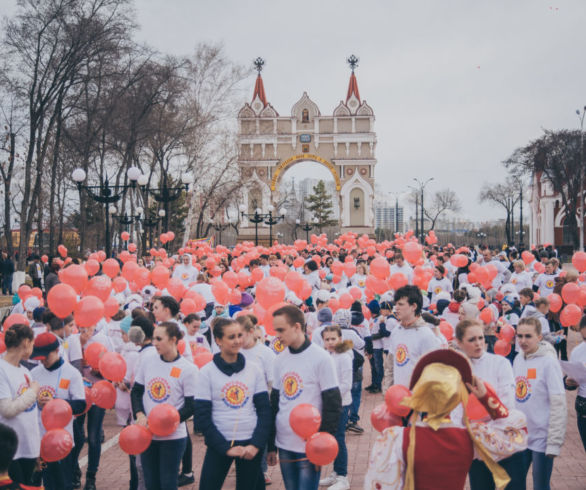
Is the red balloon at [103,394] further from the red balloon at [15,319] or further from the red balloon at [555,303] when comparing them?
the red balloon at [555,303]

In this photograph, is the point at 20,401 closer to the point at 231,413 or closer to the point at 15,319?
the point at 231,413

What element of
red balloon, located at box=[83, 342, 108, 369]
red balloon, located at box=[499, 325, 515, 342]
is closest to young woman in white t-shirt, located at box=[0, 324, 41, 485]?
red balloon, located at box=[83, 342, 108, 369]

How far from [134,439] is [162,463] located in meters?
0.36

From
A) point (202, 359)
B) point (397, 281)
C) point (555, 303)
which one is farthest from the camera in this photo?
point (397, 281)

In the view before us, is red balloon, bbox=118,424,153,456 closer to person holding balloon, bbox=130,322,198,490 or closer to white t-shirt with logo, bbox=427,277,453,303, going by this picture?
person holding balloon, bbox=130,322,198,490

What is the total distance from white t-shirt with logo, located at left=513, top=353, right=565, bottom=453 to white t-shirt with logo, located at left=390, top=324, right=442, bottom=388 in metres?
0.81

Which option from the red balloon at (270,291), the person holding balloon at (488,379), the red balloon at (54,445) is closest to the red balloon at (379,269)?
the red balloon at (270,291)

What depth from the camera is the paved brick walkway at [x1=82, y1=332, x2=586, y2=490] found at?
628cm

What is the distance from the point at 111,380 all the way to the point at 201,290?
4.79m

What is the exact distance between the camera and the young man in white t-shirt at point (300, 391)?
4223 millimetres

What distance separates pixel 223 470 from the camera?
4316mm

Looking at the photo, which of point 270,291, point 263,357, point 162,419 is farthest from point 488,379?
point 270,291

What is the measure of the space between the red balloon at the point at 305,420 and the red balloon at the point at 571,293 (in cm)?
711

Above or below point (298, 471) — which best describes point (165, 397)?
above
